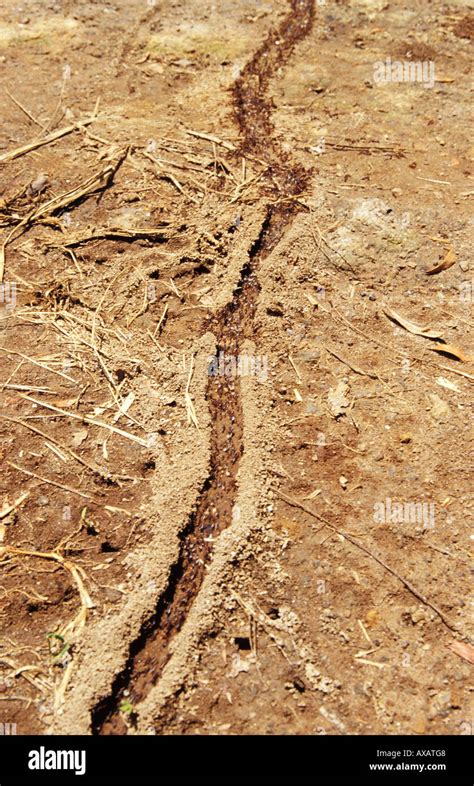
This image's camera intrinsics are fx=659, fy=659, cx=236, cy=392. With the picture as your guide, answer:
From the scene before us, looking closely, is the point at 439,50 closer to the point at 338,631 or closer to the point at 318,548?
the point at 318,548

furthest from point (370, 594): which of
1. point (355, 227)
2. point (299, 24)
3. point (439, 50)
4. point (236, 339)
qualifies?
point (299, 24)

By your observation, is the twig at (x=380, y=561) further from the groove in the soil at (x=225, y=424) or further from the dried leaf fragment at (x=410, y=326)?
the dried leaf fragment at (x=410, y=326)

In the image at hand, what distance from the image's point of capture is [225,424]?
137 inches

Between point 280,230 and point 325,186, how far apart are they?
53cm

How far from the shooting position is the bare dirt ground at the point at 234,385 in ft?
8.99

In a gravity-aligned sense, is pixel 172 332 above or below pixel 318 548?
above

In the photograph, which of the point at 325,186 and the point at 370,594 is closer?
the point at 370,594

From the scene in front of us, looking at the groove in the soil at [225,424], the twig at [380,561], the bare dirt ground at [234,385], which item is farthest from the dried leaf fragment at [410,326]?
the twig at [380,561]

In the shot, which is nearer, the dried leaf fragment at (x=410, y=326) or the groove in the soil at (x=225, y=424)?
the groove in the soil at (x=225, y=424)

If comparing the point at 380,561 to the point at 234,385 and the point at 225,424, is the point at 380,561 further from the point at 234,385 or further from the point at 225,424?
the point at 234,385

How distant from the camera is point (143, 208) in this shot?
4.42 meters

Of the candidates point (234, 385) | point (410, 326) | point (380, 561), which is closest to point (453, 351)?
point (410, 326)

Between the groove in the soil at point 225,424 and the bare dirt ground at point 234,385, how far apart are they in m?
0.01

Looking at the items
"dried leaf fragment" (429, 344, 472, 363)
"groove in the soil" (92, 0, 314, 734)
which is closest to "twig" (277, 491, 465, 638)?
"groove in the soil" (92, 0, 314, 734)
